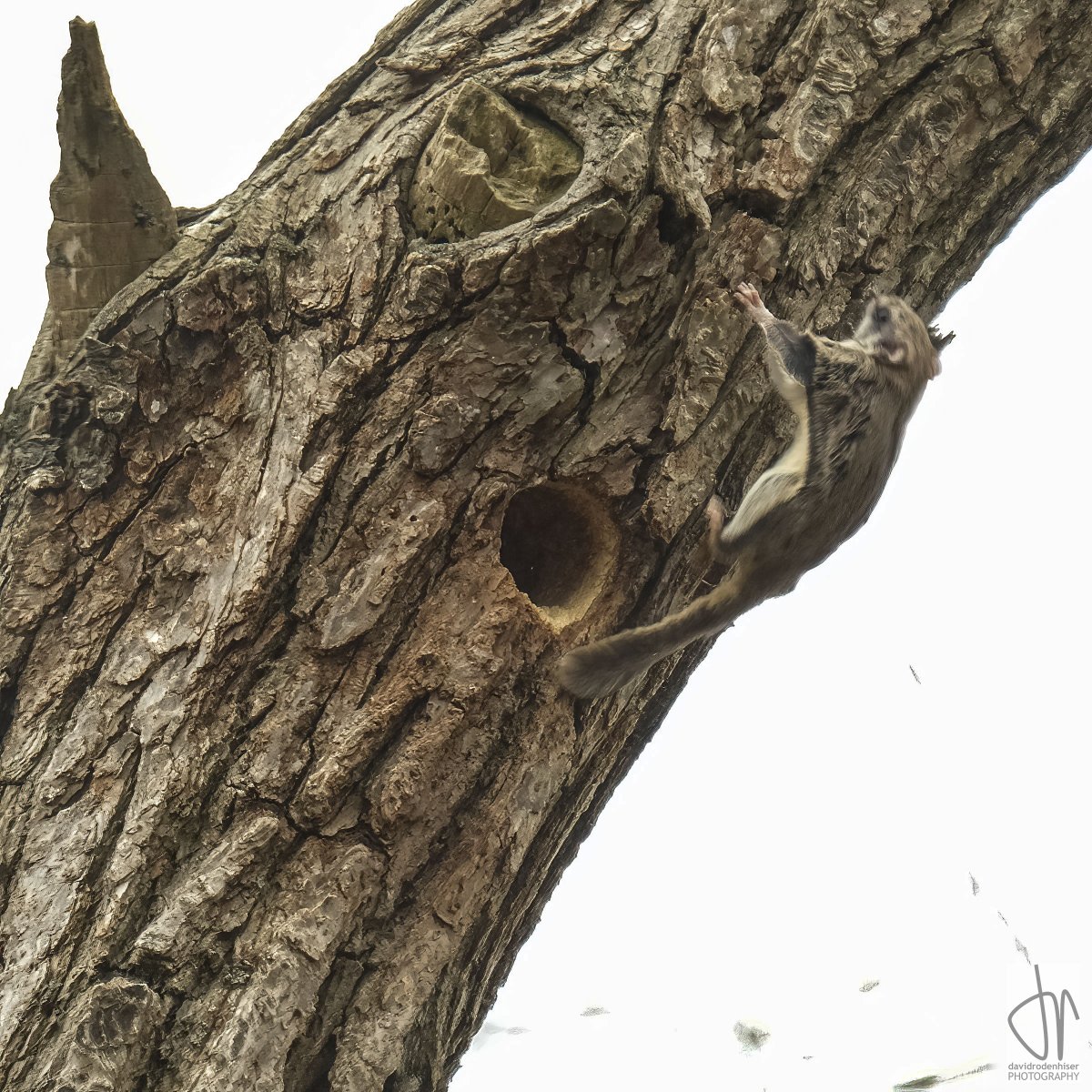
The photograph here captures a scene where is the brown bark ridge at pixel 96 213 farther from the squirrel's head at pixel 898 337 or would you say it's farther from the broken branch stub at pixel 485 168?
the squirrel's head at pixel 898 337

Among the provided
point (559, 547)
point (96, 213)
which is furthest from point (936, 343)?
point (96, 213)

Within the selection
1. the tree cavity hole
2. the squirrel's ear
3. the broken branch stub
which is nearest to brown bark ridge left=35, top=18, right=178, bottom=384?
the broken branch stub

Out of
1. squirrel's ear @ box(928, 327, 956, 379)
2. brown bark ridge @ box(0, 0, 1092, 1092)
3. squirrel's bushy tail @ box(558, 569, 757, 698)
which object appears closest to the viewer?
brown bark ridge @ box(0, 0, 1092, 1092)

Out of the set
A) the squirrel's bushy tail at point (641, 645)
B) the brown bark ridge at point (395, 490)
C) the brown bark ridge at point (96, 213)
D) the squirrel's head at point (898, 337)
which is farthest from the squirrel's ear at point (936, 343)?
the brown bark ridge at point (96, 213)

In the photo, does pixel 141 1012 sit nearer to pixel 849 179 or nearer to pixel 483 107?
pixel 483 107

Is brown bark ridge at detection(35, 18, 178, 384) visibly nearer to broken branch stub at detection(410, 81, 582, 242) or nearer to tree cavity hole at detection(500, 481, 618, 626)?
broken branch stub at detection(410, 81, 582, 242)

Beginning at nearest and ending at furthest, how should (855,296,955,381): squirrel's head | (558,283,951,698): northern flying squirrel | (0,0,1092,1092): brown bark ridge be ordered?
(0,0,1092,1092): brown bark ridge, (558,283,951,698): northern flying squirrel, (855,296,955,381): squirrel's head
